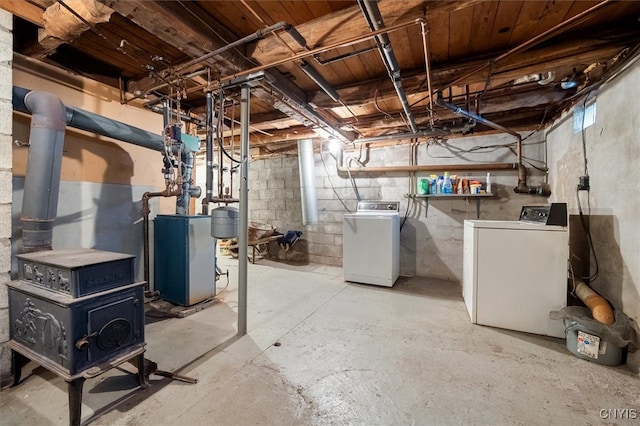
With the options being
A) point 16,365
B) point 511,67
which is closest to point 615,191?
point 511,67

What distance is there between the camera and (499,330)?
2389mm

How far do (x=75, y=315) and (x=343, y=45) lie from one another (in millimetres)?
2142

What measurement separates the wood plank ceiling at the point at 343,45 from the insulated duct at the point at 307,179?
121 centimetres

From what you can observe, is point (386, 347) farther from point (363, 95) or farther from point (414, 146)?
point (414, 146)

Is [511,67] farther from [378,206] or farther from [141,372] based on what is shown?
[141,372]

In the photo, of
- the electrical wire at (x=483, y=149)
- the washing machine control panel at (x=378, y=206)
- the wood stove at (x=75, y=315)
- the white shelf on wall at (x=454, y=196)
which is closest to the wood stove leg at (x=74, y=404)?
the wood stove at (x=75, y=315)

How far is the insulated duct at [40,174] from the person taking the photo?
5.62 feet

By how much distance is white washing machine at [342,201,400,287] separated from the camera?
11.6ft

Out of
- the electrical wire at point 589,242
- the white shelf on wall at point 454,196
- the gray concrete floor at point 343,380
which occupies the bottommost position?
the gray concrete floor at point 343,380

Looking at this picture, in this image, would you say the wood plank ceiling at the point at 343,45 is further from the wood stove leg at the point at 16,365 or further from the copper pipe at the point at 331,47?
the wood stove leg at the point at 16,365

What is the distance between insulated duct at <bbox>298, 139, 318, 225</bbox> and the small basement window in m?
3.10

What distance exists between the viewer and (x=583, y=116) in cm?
239

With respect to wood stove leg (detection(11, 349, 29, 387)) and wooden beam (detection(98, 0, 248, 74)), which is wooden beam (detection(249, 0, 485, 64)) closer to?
wooden beam (detection(98, 0, 248, 74))

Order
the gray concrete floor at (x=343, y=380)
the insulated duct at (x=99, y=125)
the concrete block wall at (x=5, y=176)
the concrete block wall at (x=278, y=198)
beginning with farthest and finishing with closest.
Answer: the concrete block wall at (x=278, y=198) < the insulated duct at (x=99, y=125) < the concrete block wall at (x=5, y=176) < the gray concrete floor at (x=343, y=380)
